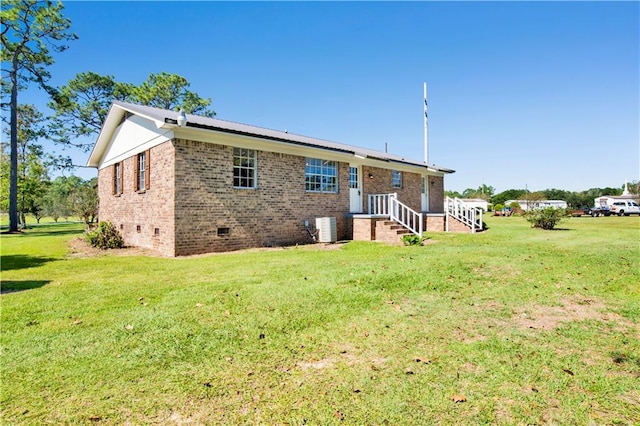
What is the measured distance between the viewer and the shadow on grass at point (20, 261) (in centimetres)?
855

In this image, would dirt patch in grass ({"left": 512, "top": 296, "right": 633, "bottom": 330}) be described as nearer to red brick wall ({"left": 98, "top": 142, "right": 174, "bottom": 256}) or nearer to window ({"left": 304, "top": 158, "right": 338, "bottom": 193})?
red brick wall ({"left": 98, "top": 142, "right": 174, "bottom": 256})

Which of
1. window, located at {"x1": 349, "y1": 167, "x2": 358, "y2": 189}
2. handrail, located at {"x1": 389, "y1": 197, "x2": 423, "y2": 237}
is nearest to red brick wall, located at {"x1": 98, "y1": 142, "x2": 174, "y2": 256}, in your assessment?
window, located at {"x1": 349, "y1": 167, "x2": 358, "y2": 189}

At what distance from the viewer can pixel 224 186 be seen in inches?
436

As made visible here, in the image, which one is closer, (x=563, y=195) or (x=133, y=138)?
(x=133, y=138)

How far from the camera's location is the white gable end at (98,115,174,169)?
447 inches

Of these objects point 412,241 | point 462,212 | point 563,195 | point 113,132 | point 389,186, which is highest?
point 113,132

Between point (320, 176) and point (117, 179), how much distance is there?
958 cm

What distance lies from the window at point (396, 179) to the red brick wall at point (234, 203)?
572 centimetres

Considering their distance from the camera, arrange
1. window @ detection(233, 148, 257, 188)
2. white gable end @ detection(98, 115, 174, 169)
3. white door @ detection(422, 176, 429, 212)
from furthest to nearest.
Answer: white door @ detection(422, 176, 429, 212) < window @ detection(233, 148, 257, 188) < white gable end @ detection(98, 115, 174, 169)

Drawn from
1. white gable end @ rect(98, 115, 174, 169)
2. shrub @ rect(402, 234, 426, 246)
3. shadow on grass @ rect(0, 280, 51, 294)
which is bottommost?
shadow on grass @ rect(0, 280, 51, 294)

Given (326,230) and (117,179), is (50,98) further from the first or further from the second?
(326,230)

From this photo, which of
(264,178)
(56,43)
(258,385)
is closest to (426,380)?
(258,385)

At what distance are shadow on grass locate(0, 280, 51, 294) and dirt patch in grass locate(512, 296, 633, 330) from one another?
25.9 feet

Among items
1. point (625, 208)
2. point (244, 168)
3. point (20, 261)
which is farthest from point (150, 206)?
point (625, 208)
